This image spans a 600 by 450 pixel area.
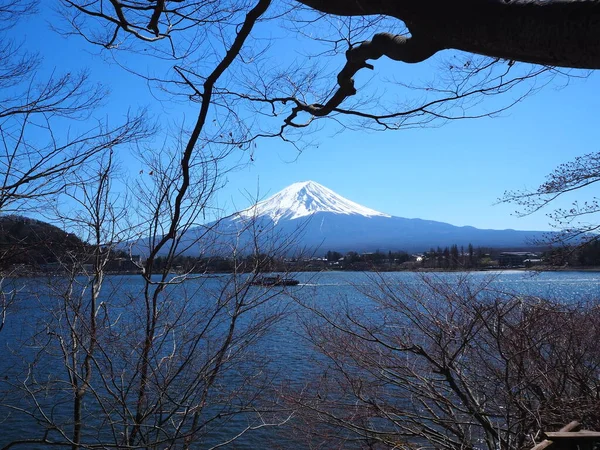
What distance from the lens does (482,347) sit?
4688mm

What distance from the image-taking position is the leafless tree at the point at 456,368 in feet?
13.2

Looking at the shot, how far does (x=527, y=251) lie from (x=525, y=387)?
257cm

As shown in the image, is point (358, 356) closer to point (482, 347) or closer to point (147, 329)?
point (482, 347)

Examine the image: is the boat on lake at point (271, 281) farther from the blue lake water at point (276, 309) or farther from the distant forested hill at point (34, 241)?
the distant forested hill at point (34, 241)

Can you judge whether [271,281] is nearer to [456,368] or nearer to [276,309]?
[276,309]

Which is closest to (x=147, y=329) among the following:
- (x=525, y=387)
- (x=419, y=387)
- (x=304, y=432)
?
(x=304, y=432)

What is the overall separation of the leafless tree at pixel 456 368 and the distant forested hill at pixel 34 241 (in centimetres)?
223

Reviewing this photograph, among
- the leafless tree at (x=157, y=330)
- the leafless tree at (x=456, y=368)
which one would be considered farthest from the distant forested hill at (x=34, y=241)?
the leafless tree at (x=456, y=368)

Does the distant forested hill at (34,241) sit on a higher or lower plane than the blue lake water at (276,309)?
higher

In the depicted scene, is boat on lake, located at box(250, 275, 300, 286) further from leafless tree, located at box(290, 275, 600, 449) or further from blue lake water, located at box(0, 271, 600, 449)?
leafless tree, located at box(290, 275, 600, 449)

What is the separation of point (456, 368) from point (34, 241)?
3317mm

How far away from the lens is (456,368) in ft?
14.9

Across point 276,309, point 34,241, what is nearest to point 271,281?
point 276,309

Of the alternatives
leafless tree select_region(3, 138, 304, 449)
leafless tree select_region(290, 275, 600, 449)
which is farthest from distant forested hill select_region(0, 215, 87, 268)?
leafless tree select_region(290, 275, 600, 449)
